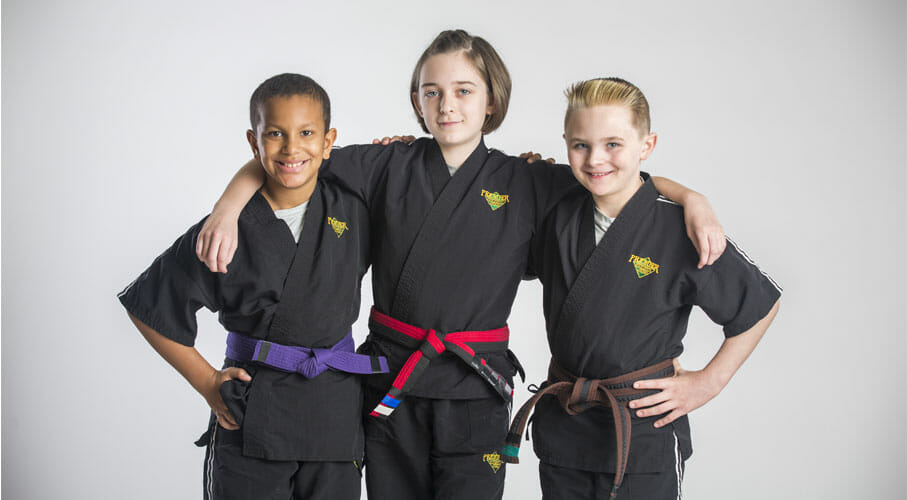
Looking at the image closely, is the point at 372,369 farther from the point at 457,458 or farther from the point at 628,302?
the point at 628,302

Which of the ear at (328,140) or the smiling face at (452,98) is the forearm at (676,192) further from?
the ear at (328,140)

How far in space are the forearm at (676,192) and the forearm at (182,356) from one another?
173cm

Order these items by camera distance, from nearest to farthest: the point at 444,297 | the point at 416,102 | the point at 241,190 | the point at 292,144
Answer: the point at 292,144
the point at 241,190
the point at 444,297
the point at 416,102

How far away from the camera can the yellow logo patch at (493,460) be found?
3.07m

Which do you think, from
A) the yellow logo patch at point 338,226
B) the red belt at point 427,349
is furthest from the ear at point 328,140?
the red belt at point 427,349

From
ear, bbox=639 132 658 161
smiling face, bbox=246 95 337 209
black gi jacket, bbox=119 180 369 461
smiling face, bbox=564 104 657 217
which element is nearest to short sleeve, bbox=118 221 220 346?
black gi jacket, bbox=119 180 369 461

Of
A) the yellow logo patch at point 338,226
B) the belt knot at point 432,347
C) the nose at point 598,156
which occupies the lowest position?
the belt knot at point 432,347

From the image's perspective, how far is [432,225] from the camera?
3.07 m

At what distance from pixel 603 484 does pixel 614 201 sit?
0.99m

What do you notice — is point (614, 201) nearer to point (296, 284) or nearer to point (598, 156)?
point (598, 156)

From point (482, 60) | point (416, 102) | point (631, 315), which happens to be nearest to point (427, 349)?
point (631, 315)

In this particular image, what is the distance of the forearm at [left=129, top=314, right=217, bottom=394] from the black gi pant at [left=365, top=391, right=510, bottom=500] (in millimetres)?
606

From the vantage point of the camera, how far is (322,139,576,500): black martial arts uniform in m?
3.04

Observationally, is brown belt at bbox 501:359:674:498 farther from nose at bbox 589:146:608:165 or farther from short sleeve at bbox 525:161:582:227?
nose at bbox 589:146:608:165
